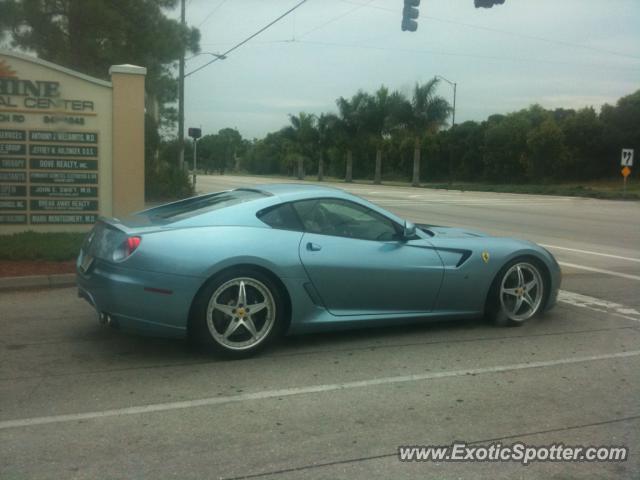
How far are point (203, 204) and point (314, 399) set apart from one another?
2266 millimetres

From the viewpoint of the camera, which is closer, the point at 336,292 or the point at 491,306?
the point at 336,292

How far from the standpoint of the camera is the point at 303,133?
73562mm

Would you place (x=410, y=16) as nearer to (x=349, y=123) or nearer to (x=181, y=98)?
(x=181, y=98)

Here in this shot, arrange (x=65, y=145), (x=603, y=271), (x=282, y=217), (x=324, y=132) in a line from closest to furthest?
(x=282, y=217) < (x=603, y=271) < (x=65, y=145) < (x=324, y=132)

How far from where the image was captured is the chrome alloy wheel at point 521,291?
A: 21.6 ft

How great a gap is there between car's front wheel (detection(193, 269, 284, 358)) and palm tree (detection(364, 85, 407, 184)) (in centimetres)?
5865

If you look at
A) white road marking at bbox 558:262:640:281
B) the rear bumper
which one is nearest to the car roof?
the rear bumper

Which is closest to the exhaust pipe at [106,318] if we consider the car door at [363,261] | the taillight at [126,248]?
the taillight at [126,248]

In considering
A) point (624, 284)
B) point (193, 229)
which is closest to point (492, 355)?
point (193, 229)

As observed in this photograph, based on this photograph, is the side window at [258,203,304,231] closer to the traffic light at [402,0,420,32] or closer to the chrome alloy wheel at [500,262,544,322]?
the chrome alloy wheel at [500,262,544,322]

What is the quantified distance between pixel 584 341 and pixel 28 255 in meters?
7.03

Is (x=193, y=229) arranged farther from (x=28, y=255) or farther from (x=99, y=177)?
(x=99, y=177)

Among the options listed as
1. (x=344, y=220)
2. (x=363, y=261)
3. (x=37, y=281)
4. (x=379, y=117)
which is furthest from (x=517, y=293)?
(x=379, y=117)

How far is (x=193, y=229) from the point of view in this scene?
5453 millimetres
